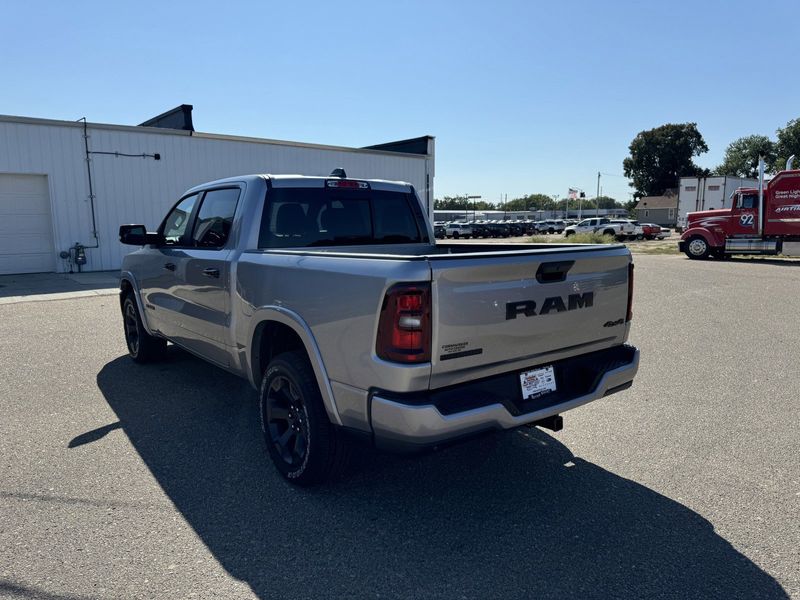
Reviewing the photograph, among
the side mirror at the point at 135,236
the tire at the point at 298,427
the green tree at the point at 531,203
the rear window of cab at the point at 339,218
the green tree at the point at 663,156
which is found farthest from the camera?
the green tree at the point at 531,203

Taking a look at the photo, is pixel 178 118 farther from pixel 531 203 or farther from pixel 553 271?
pixel 531 203

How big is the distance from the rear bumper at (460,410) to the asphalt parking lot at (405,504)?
1.88 ft

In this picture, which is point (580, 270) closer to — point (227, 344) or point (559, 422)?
point (559, 422)

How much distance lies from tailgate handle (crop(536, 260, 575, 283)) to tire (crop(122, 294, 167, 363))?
179 inches

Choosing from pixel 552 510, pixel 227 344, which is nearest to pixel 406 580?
pixel 552 510

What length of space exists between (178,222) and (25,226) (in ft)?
45.3

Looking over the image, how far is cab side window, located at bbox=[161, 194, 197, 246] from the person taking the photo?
510 cm

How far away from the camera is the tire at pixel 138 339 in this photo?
6.18 m

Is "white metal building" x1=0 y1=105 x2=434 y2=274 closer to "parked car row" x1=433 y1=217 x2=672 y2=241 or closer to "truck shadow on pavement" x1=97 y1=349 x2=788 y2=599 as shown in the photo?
"truck shadow on pavement" x1=97 y1=349 x2=788 y2=599

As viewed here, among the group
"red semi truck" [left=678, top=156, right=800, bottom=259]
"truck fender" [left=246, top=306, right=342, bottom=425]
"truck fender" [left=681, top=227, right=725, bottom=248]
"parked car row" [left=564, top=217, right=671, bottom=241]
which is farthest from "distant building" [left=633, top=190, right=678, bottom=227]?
"truck fender" [left=246, top=306, right=342, bottom=425]

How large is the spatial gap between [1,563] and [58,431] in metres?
1.88

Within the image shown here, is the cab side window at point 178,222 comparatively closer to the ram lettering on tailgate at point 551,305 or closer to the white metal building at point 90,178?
the ram lettering on tailgate at point 551,305

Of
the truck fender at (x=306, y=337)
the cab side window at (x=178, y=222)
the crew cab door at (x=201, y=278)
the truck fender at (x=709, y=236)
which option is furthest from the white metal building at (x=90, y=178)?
the truck fender at (x=709, y=236)

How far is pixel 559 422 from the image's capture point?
338cm
